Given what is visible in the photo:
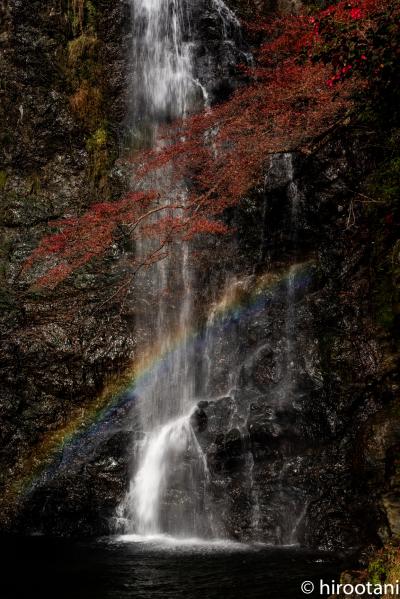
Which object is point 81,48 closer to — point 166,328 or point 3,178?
point 3,178

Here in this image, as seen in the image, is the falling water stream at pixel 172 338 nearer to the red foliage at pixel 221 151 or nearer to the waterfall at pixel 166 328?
the waterfall at pixel 166 328

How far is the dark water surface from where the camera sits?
6566mm

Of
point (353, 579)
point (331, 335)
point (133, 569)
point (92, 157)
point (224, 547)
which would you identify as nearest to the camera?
point (353, 579)

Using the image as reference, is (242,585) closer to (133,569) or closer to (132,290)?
(133,569)

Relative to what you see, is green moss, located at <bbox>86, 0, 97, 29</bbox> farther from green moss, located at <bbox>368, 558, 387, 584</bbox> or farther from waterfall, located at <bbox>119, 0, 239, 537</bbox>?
green moss, located at <bbox>368, 558, 387, 584</bbox>

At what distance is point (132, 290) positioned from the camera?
13.2 meters

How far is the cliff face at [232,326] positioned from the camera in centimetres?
911

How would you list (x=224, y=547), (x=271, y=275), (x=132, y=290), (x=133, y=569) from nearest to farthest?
(x=133, y=569)
(x=224, y=547)
(x=271, y=275)
(x=132, y=290)

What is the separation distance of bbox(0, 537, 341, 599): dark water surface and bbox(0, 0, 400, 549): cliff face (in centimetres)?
108

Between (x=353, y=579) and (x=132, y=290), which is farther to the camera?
(x=132, y=290)

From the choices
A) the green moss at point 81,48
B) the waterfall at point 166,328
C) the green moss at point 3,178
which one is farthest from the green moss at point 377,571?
the green moss at point 81,48

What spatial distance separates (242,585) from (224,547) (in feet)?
6.80

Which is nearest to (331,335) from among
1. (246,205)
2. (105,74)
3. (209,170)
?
(246,205)

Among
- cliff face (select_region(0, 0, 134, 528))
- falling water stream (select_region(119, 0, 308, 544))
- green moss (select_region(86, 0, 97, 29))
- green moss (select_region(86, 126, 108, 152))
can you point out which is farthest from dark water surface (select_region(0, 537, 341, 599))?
green moss (select_region(86, 0, 97, 29))
